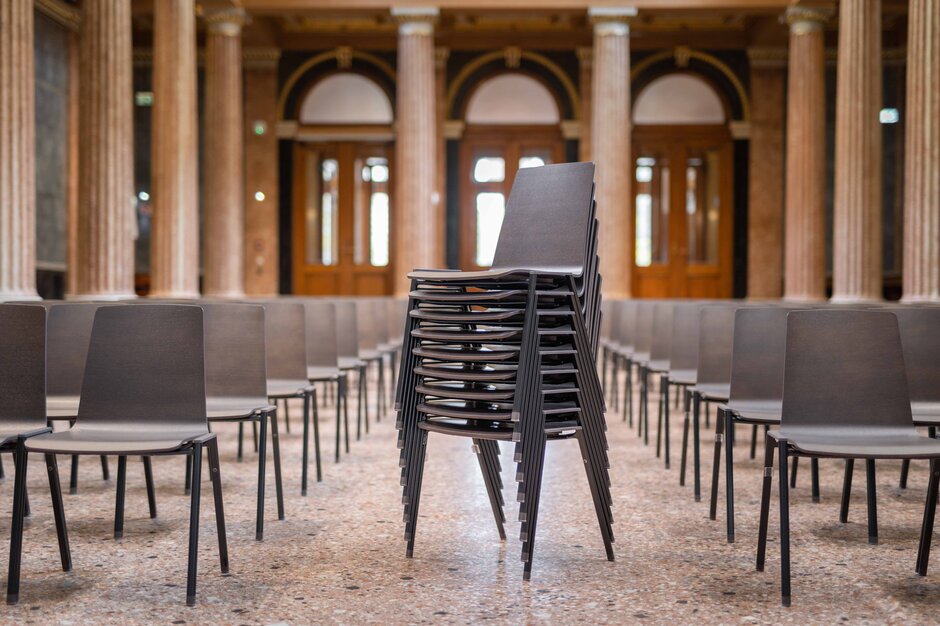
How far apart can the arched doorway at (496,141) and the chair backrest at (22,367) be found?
15.6 meters

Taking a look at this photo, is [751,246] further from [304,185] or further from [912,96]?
[912,96]

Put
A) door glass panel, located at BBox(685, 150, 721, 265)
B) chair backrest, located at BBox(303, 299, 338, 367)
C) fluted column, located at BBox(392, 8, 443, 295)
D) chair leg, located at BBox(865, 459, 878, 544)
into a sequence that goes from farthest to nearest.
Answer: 1. door glass panel, located at BBox(685, 150, 721, 265)
2. fluted column, located at BBox(392, 8, 443, 295)
3. chair backrest, located at BBox(303, 299, 338, 367)
4. chair leg, located at BBox(865, 459, 878, 544)

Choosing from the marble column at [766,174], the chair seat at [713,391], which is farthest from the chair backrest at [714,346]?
the marble column at [766,174]

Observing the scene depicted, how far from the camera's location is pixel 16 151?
25.1 ft

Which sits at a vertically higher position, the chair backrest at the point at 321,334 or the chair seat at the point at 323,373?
the chair backrest at the point at 321,334

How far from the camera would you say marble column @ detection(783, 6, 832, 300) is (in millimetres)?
14391

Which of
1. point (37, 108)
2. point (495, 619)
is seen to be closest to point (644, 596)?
point (495, 619)

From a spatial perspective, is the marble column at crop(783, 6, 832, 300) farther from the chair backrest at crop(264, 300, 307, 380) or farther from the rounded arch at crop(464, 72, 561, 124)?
the chair backrest at crop(264, 300, 307, 380)

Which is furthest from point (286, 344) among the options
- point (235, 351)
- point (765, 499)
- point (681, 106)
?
point (681, 106)

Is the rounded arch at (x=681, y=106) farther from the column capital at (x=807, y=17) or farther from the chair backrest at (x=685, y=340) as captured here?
the chair backrest at (x=685, y=340)

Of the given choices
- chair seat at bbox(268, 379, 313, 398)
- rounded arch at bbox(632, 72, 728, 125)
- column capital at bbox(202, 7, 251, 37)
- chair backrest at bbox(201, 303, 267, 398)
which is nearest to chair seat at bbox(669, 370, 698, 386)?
chair seat at bbox(268, 379, 313, 398)

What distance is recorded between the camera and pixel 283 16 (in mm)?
17828

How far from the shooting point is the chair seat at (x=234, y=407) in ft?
12.1

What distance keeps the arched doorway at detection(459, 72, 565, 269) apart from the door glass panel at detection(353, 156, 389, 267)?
1.57 m
